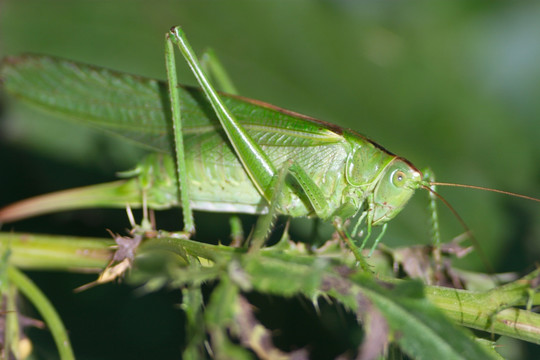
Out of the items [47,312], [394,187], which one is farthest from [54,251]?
[394,187]

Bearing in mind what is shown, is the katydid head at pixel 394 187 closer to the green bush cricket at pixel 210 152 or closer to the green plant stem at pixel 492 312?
the green bush cricket at pixel 210 152

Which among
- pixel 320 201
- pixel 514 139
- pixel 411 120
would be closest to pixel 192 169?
pixel 320 201

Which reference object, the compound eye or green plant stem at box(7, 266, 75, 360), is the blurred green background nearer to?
the compound eye

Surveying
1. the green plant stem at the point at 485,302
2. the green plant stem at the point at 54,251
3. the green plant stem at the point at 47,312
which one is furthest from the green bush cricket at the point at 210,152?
the green plant stem at the point at 485,302

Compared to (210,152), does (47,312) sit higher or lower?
lower

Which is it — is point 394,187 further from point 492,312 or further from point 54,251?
point 54,251

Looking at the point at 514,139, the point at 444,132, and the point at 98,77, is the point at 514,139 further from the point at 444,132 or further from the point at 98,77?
the point at 98,77

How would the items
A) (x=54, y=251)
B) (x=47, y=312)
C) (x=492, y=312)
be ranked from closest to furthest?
1. (x=492, y=312)
2. (x=47, y=312)
3. (x=54, y=251)
